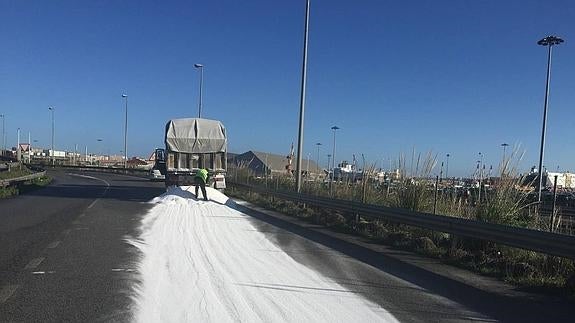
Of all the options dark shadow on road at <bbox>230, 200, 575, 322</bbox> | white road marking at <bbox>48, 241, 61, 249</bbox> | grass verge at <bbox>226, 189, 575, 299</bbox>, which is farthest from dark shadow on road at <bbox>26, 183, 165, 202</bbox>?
dark shadow on road at <bbox>230, 200, 575, 322</bbox>

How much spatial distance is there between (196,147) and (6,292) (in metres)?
19.8

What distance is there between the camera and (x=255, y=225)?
14.6m

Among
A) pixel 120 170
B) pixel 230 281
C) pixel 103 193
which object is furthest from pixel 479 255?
pixel 120 170

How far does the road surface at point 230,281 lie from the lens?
607cm

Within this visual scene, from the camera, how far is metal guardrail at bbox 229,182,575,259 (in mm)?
8070

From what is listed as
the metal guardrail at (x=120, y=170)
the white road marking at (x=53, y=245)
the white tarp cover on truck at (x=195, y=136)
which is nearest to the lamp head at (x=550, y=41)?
the white tarp cover on truck at (x=195, y=136)

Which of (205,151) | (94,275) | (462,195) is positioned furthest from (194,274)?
(205,151)

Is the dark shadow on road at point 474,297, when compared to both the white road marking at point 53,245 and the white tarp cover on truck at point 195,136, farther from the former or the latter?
the white tarp cover on truck at point 195,136

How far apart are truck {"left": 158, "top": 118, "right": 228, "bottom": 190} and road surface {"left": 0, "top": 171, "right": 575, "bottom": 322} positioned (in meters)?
12.5

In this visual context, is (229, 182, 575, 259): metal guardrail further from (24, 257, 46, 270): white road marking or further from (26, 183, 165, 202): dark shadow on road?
(26, 183, 165, 202): dark shadow on road

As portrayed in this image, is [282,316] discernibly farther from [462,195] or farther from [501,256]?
[462,195]

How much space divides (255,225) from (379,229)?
3.28 meters

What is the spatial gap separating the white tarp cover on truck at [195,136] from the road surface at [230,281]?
12.9m

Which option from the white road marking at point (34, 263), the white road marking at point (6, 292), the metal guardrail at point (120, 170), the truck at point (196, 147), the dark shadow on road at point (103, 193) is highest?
the truck at point (196, 147)
